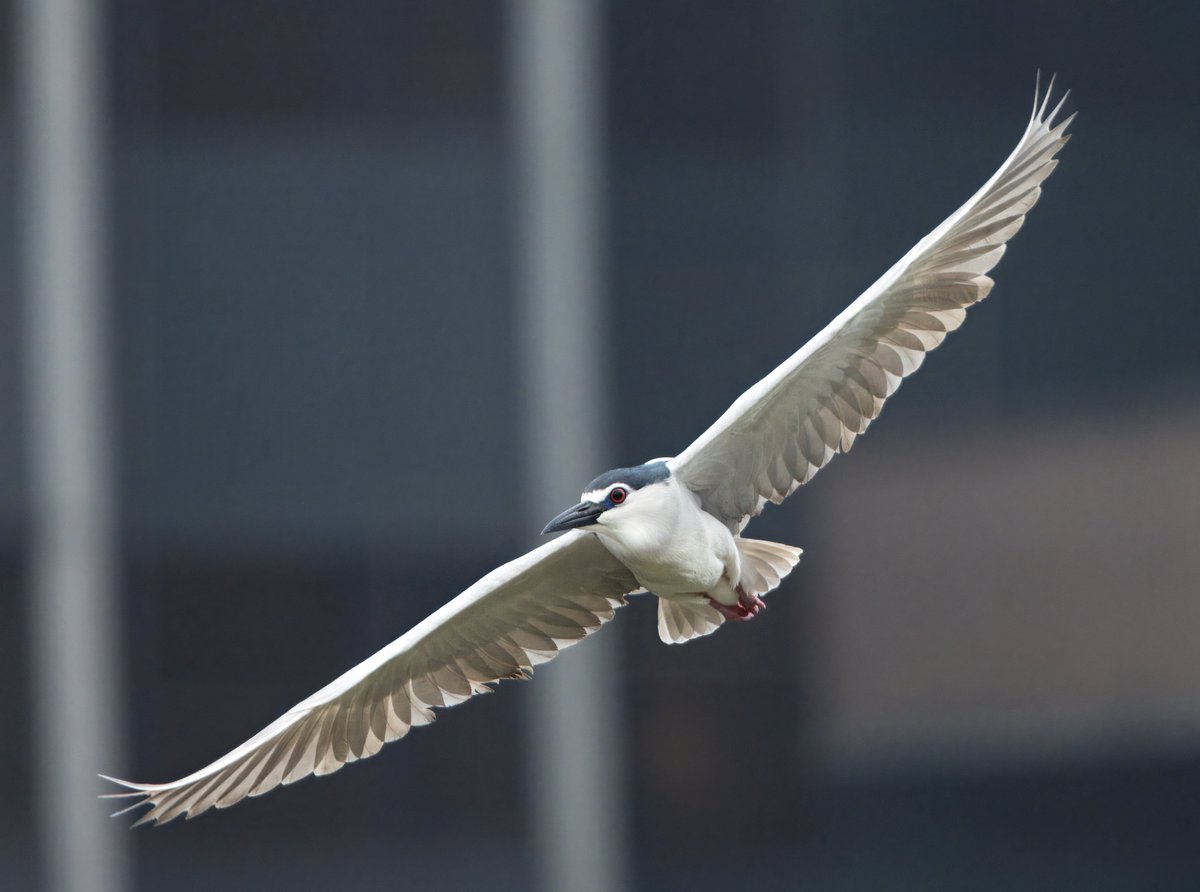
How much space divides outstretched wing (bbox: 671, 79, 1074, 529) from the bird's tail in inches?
2.3

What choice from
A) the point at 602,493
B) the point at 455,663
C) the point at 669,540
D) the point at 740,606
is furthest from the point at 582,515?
the point at 455,663

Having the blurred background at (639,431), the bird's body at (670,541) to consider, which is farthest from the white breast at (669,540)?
the blurred background at (639,431)

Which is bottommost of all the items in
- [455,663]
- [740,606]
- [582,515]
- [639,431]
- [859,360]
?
[455,663]

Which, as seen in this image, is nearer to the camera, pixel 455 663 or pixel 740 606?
pixel 740 606

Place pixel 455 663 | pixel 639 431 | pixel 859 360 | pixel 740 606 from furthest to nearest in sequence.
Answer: pixel 639 431 < pixel 455 663 < pixel 740 606 < pixel 859 360

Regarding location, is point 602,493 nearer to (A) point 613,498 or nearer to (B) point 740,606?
(A) point 613,498

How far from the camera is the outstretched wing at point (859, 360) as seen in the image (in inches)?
134

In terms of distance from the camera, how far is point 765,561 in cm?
382

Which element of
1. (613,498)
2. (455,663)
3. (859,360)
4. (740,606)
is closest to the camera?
(613,498)

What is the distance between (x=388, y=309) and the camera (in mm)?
7867

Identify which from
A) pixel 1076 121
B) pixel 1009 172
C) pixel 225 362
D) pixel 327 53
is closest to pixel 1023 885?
pixel 1076 121

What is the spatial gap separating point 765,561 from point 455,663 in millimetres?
705

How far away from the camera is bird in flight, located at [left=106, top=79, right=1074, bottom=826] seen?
11.3 feet

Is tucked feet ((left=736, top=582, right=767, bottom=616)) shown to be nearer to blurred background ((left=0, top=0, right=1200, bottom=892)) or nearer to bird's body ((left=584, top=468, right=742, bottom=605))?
bird's body ((left=584, top=468, right=742, bottom=605))
